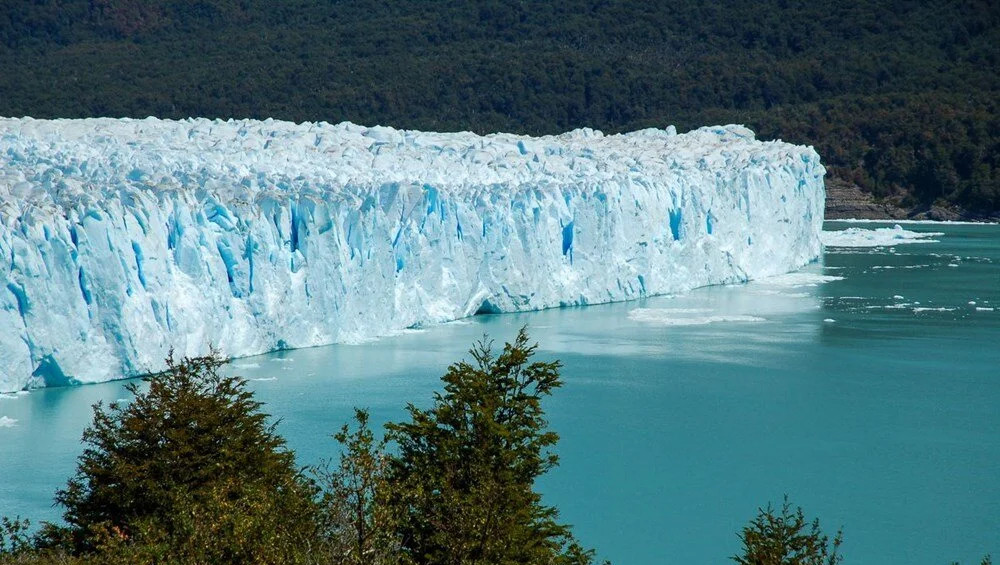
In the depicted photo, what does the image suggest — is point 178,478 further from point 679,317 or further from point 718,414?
point 679,317

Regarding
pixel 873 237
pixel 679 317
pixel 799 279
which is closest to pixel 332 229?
pixel 679 317

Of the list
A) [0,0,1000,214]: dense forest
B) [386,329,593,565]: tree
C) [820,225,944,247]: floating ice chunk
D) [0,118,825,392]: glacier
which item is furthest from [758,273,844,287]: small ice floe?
[386,329,593,565]: tree

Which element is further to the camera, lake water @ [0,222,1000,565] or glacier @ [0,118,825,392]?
glacier @ [0,118,825,392]

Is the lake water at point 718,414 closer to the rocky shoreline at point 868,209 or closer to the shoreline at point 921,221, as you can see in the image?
the shoreline at point 921,221

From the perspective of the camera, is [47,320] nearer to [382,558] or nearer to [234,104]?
[382,558]

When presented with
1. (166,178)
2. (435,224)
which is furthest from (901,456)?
(166,178)

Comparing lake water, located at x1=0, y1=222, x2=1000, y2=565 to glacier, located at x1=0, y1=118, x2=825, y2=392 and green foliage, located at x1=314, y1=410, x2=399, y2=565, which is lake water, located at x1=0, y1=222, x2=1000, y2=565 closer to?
glacier, located at x1=0, y1=118, x2=825, y2=392
